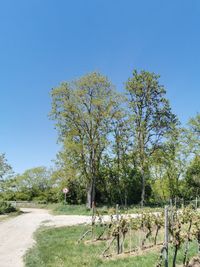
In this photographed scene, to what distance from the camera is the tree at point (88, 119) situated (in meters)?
40.4

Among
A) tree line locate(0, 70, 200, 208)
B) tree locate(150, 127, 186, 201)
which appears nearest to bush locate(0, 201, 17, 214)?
tree line locate(0, 70, 200, 208)

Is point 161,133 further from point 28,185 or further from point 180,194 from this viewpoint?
point 28,185

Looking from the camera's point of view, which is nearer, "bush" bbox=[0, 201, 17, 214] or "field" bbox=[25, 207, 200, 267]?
"field" bbox=[25, 207, 200, 267]

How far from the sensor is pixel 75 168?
41.2 m

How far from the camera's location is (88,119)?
134ft

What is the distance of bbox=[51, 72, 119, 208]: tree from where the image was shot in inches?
1592

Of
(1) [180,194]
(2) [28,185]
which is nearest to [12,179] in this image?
(1) [180,194]

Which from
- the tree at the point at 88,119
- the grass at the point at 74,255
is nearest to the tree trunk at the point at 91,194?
the tree at the point at 88,119

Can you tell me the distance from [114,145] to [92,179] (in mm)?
4959

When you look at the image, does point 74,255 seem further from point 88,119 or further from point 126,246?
point 88,119

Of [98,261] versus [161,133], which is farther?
[161,133]

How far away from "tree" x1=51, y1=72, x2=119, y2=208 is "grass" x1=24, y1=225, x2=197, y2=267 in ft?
77.0

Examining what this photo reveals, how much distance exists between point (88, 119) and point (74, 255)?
28.3 m

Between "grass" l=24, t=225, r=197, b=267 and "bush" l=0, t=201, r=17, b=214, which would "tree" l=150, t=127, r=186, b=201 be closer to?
"bush" l=0, t=201, r=17, b=214
